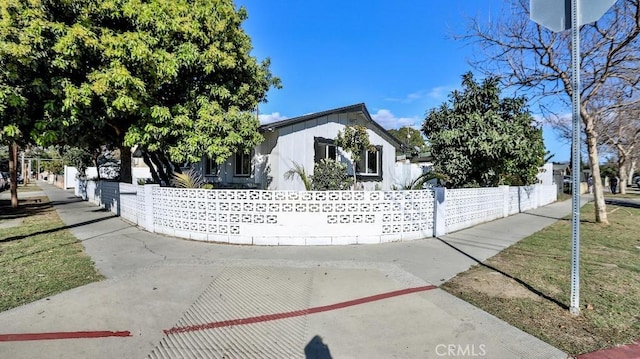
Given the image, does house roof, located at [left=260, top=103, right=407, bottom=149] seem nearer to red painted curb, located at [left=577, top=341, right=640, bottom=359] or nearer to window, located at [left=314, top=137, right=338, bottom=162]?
window, located at [left=314, top=137, right=338, bottom=162]

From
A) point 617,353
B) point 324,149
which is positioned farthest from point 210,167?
point 617,353

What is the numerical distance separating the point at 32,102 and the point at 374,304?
8.64m

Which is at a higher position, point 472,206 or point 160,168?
point 160,168

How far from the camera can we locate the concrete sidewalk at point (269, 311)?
312 centimetres

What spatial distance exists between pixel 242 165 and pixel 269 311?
10.1m

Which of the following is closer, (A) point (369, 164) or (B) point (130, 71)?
(B) point (130, 71)

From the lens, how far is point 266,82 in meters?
13.6

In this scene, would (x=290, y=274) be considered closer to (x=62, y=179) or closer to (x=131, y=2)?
(x=131, y=2)

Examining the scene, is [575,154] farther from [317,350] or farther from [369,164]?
[369,164]

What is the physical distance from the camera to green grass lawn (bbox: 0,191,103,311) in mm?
4515

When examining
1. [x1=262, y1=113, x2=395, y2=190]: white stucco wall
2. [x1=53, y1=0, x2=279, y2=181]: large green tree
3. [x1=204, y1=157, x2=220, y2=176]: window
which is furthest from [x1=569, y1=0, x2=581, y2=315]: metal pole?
[x1=204, y1=157, x2=220, y2=176]: window

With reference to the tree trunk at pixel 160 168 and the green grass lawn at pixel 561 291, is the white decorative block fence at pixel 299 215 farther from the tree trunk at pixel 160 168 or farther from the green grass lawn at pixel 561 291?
the tree trunk at pixel 160 168

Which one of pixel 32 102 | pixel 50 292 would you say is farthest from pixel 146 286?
pixel 32 102

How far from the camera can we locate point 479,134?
37.2ft
